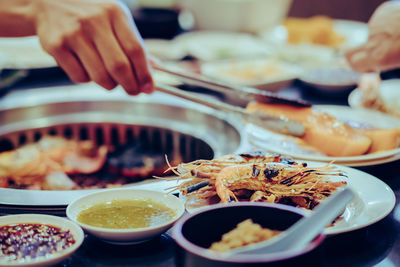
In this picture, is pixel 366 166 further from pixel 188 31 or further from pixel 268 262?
pixel 188 31

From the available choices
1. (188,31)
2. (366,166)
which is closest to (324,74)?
(366,166)

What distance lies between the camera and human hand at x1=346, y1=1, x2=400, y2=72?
Answer: 2512 mm

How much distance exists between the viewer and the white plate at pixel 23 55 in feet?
11.1

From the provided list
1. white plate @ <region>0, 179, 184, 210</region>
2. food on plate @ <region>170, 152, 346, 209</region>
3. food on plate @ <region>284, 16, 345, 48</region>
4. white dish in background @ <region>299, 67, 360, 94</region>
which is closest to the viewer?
food on plate @ <region>170, 152, 346, 209</region>

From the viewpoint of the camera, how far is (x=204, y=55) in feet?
13.8

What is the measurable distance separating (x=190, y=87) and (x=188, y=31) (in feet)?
7.91

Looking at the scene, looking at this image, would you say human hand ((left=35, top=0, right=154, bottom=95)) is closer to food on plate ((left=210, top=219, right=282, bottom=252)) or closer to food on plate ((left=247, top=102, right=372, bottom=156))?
food on plate ((left=247, top=102, right=372, bottom=156))

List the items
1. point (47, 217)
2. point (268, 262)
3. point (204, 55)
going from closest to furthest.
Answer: point (268, 262) < point (47, 217) < point (204, 55)

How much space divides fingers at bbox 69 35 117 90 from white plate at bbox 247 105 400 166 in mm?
684

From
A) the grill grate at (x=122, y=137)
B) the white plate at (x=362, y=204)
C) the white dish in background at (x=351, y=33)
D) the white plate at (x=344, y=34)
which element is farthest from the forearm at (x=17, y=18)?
the white dish in background at (x=351, y=33)

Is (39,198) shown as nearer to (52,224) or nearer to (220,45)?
(52,224)

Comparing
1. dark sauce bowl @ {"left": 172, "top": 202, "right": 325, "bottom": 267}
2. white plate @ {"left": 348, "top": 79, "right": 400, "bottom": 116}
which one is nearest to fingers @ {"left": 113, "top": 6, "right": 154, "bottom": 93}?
dark sauce bowl @ {"left": 172, "top": 202, "right": 325, "bottom": 267}

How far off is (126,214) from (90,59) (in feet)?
2.42

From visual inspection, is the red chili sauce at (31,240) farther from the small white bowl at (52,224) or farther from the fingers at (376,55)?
the fingers at (376,55)
